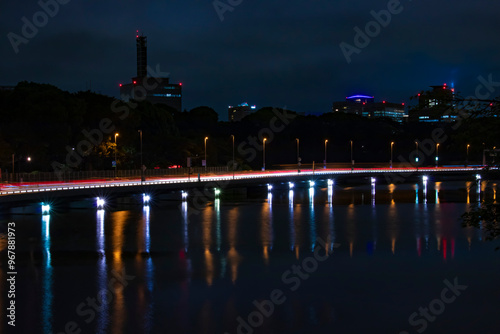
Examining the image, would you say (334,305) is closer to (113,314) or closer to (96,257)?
(113,314)

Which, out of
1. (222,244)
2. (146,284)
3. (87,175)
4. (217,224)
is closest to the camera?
(146,284)

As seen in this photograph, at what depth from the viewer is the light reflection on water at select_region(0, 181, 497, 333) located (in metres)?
18.2

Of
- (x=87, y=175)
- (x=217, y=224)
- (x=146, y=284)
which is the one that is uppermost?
(x=87, y=175)

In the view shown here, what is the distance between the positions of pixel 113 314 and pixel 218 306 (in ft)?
11.0

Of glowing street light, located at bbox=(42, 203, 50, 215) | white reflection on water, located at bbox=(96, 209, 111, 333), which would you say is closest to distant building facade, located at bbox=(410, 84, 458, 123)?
white reflection on water, located at bbox=(96, 209, 111, 333)

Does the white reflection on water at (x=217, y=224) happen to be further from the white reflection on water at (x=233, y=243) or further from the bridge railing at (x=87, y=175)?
the bridge railing at (x=87, y=175)

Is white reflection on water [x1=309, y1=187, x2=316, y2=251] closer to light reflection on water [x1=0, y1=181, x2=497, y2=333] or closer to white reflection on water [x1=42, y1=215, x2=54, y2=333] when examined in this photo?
light reflection on water [x1=0, y1=181, x2=497, y2=333]

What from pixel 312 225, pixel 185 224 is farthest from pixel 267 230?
pixel 185 224

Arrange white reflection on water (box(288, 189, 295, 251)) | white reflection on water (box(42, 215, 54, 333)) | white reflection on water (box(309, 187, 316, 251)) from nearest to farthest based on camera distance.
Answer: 1. white reflection on water (box(42, 215, 54, 333))
2. white reflection on water (box(288, 189, 295, 251))
3. white reflection on water (box(309, 187, 316, 251))

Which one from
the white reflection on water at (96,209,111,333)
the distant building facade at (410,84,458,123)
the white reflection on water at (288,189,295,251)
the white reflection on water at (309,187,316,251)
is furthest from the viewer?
the white reflection on water at (309,187,316,251)

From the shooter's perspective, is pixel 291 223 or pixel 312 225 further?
pixel 291 223

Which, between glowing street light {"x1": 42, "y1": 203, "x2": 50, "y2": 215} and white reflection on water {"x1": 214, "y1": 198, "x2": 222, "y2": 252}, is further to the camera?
glowing street light {"x1": 42, "y1": 203, "x2": 50, "y2": 215}

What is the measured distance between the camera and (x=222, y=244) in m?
31.6

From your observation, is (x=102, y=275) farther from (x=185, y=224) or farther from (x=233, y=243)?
(x=185, y=224)
